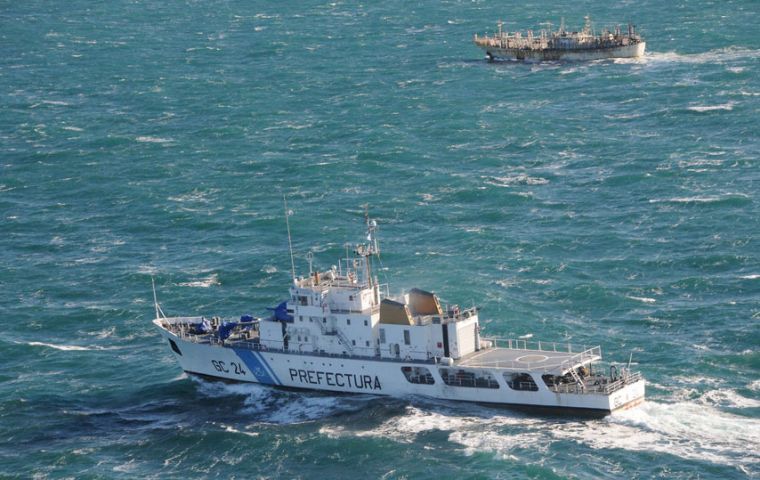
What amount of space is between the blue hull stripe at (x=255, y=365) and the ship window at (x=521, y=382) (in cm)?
1970

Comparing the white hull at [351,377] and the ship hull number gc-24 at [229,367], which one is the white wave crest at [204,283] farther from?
the ship hull number gc-24 at [229,367]

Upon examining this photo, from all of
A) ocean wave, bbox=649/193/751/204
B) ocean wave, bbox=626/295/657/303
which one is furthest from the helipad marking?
ocean wave, bbox=649/193/751/204

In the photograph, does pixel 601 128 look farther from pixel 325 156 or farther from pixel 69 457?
pixel 69 457

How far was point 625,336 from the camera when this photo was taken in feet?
383

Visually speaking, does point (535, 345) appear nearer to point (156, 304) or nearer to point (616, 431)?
point (616, 431)

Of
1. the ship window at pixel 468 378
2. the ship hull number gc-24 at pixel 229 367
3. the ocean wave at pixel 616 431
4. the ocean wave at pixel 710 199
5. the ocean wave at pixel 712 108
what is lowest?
the ocean wave at pixel 616 431

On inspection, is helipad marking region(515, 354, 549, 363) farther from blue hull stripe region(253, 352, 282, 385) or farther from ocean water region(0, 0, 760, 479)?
blue hull stripe region(253, 352, 282, 385)

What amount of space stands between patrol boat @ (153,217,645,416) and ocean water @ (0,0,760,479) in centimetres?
144

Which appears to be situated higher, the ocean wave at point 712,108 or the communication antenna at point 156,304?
the ocean wave at point 712,108

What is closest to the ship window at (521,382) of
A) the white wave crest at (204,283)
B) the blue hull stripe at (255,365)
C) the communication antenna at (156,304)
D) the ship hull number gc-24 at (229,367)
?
the blue hull stripe at (255,365)

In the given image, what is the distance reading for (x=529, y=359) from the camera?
106 metres

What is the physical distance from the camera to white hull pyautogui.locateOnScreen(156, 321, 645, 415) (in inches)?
4008

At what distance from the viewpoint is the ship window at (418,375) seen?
107 metres

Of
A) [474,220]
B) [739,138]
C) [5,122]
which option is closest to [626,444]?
[474,220]
